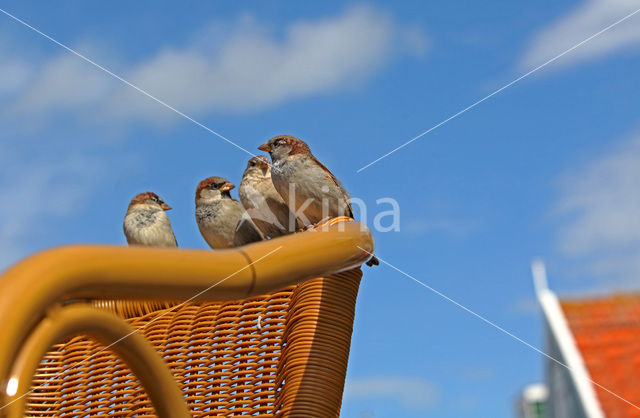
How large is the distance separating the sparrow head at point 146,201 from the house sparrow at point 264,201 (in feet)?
1.40

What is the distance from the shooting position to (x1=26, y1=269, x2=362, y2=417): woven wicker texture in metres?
1.32

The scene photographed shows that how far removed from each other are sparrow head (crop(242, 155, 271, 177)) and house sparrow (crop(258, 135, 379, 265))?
0.11m

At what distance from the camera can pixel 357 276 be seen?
1.39 metres

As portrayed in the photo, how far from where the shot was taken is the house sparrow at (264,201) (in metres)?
2.60

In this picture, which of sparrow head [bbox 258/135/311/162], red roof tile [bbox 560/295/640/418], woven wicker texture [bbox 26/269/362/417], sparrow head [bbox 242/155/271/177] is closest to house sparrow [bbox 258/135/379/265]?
sparrow head [bbox 258/135/311/162]

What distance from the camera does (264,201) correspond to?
2797mm

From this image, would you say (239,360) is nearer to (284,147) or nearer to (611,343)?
(284,147)

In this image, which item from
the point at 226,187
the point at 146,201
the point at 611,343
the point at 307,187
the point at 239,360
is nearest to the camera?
the point at 239,360

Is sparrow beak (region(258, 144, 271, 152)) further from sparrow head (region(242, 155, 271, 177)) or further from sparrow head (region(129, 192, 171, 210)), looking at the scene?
sparrow head (region(129, 192, 171, 210))

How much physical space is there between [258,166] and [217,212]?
0.23m

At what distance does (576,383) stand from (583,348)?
15.9 inches

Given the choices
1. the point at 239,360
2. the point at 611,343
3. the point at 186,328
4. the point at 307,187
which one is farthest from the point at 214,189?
the point at 611,343

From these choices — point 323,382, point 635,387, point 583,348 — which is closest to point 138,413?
point 323,382

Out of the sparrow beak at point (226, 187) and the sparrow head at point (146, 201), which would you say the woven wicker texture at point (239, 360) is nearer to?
the sparrow beak at point (226, 187)
